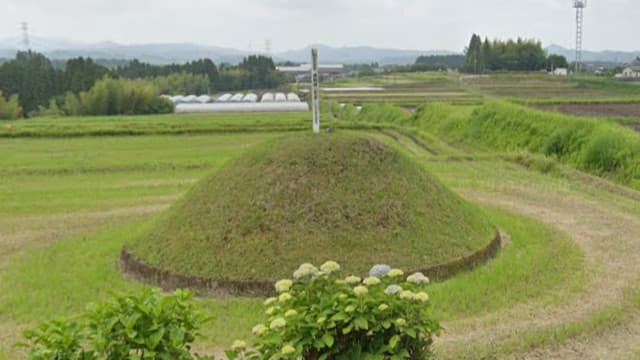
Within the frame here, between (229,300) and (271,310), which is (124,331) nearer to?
(271,310)

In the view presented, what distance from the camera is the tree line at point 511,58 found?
289ft

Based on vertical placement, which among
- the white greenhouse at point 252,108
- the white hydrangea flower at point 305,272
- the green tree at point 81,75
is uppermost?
the green tree at point 81,75

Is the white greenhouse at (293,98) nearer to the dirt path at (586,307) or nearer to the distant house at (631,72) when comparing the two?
the dirt path at (586,307)

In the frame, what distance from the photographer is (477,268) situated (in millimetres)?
8445

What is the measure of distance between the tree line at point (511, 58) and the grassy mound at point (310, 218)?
271ft

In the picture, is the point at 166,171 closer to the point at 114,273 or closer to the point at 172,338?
the point at 114,273

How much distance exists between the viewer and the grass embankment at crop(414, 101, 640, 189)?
56.0ft

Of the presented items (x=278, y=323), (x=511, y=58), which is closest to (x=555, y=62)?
(x=511, y=58)

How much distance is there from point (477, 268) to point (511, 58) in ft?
279

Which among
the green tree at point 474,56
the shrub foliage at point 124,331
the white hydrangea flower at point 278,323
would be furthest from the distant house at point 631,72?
the shrub foliage at point 124,331

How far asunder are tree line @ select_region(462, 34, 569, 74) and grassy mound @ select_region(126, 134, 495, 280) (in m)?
82.6

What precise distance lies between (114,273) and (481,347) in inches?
198

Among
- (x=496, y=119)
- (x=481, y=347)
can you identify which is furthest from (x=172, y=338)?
(x=496, y=119)

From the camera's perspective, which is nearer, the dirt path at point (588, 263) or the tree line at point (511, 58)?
the dirt path at point (588, 263)
